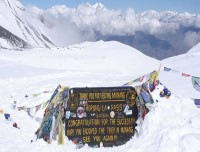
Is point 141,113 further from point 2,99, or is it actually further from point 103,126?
point 2,99

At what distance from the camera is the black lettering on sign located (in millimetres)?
15188

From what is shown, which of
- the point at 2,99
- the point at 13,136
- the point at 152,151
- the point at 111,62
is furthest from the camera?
the point at 111,62

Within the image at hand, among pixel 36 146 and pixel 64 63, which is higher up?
pixel 64 63

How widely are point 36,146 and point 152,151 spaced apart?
4.49 metres

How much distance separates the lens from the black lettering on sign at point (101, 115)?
1519cm

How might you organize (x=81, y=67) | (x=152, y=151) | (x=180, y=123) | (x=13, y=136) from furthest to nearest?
(x=81, y=67)
(x=13, y=136)
(x=180, y=123)
(x=152, y=151)

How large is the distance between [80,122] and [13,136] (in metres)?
2.88

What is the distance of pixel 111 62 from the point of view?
5356 centimetres

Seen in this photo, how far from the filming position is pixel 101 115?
15367mm

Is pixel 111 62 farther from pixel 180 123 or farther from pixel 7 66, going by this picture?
pixel 180 123

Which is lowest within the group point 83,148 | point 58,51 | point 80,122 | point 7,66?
point 83,148

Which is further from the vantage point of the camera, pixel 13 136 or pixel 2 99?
pixel 2 99

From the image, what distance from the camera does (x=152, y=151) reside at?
1286 cm

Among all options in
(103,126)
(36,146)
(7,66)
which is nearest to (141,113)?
(103,126)
